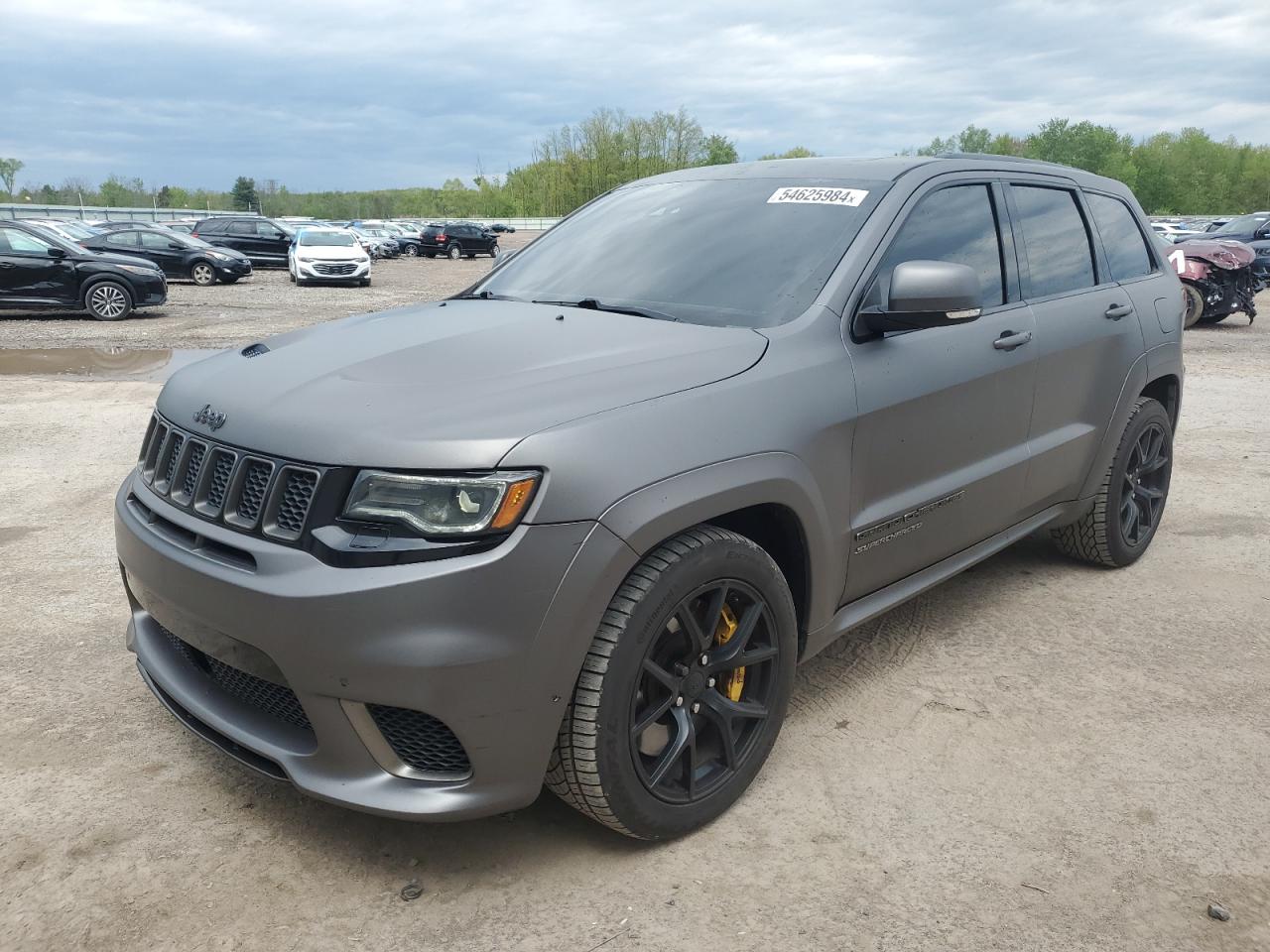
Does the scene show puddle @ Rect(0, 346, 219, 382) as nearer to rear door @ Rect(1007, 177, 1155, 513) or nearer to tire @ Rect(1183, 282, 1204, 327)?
rear door @ Rect(1007, 177, 1155, 513)

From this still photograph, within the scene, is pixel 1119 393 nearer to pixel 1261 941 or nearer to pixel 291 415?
pixel 1261 941

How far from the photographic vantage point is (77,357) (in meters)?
12.2

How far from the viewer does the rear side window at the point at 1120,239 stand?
182 inches

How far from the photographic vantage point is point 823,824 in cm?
283

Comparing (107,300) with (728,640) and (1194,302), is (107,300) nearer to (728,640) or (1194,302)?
(1194,302)

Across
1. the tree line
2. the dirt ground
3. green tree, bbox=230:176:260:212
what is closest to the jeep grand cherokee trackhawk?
the dirt ground

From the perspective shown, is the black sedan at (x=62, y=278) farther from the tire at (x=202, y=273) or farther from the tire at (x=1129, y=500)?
the tire at (x=1129, y=500)

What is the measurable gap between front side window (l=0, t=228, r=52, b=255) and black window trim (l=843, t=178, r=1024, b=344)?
1589 cm

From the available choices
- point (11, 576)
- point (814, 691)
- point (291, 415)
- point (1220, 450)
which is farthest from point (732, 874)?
point (1220, 450)

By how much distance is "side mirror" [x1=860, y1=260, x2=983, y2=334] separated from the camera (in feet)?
9.78

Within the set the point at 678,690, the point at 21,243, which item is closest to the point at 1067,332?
the point at 678,690

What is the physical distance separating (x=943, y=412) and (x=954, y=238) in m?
0.68

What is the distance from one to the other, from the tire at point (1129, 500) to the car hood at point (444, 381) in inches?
96.5

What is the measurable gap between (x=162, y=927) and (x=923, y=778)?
204 cm
